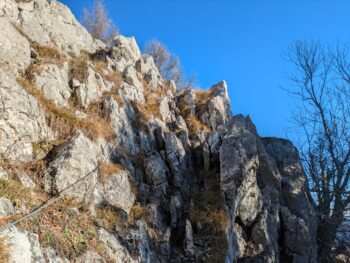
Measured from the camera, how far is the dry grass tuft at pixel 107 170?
833 cm

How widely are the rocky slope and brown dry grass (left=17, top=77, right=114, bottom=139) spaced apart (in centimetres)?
4

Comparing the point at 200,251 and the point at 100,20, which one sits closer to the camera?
the point at 200,251

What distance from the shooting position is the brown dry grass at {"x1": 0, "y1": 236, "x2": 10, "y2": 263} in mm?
4625

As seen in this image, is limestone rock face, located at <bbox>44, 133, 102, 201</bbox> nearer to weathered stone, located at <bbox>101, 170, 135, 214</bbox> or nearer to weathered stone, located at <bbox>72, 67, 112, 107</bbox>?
weathered stone, located at <bbox>101, 170, 135, 214</bbox>

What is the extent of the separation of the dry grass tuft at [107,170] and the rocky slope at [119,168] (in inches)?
1.5

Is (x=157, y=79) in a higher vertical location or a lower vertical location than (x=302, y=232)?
higher

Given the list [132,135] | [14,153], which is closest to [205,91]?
[132,135]

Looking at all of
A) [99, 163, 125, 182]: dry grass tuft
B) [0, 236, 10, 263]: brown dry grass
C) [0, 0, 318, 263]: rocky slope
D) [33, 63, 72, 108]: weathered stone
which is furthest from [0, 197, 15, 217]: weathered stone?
[33, 63, 72, 108]: weathered stone

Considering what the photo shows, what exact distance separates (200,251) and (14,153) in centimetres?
535

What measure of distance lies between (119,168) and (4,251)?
15.2 ft

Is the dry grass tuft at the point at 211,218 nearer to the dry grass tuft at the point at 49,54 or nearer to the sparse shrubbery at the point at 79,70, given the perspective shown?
the sparse shrubbery at the point at 79,70

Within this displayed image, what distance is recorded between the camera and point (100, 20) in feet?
87.4

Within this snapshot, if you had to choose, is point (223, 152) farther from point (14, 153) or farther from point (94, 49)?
A: point (94, 49)

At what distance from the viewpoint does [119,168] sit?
9.17 metres
